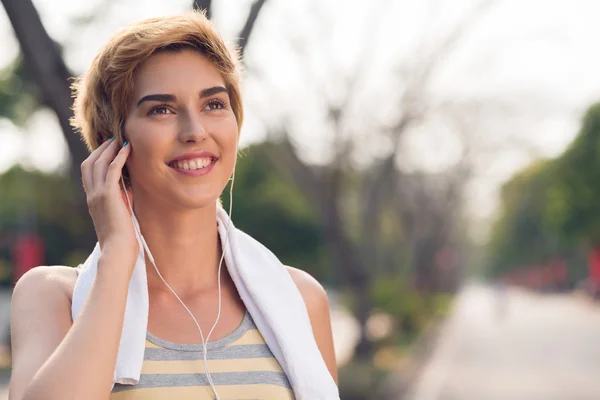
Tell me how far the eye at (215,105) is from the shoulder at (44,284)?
0.57 metres

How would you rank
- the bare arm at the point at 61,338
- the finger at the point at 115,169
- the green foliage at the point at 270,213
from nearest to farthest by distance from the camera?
1. the bare arm at the point at 61,338
2. the finger at the point at 115,169
3. the green foliage at the point at 270,213

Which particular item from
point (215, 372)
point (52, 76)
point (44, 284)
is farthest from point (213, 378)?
point (52, 76)

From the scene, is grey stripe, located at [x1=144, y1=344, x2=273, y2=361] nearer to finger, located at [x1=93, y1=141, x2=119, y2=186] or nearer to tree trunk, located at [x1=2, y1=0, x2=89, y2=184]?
finger, located at [x1=93, y1=141, x2=119, y2=186]

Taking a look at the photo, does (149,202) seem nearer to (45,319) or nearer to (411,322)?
(45,319)

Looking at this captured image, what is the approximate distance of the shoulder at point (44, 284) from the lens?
230 centimetres

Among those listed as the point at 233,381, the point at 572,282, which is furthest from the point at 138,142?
the point at 572,282

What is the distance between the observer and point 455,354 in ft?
72.3

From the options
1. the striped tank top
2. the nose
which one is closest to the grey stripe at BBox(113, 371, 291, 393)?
the striped tank top

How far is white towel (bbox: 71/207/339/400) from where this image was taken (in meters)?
2.26

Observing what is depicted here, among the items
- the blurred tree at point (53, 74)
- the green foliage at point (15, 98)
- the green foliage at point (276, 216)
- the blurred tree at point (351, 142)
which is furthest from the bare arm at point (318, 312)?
the green foliage at point (276, 216)

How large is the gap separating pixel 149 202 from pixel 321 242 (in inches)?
2035

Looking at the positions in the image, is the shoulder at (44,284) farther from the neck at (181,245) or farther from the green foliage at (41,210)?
the green foliage at (41,210)

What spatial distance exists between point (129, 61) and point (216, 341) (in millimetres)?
756

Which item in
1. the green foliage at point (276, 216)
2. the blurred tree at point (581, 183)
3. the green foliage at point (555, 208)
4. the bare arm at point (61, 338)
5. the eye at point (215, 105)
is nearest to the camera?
the bare arm at point (61, 338)
